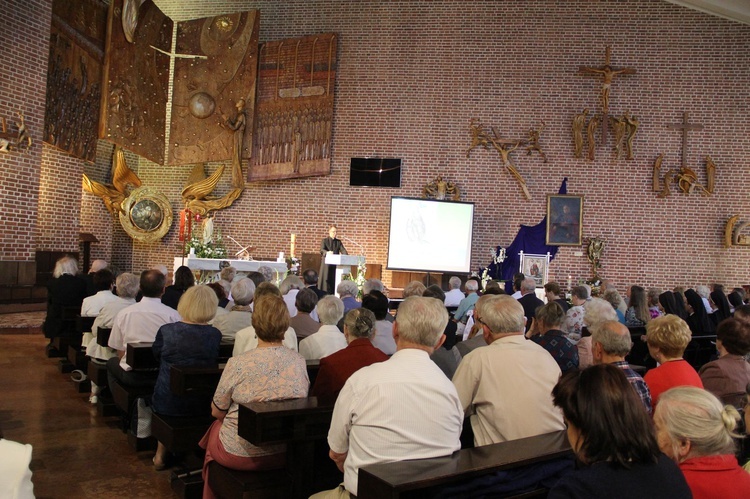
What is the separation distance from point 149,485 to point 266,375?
5.37ft

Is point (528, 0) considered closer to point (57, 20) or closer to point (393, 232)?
point (393, 232)

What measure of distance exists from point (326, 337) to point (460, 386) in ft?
5.23

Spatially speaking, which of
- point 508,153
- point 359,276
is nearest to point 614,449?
point 359,276

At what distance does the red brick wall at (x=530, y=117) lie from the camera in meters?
13.6

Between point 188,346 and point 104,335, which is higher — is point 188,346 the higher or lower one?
the higher one

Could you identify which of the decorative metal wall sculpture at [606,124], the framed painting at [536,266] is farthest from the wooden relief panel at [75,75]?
the decorative metal wall sculpture at [606,124]

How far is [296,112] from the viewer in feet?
47.4

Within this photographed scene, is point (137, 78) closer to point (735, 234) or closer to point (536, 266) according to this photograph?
point (536, 266)

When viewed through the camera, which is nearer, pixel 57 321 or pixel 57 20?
pixel 57 321

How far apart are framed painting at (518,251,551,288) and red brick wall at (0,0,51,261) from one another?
9413mm

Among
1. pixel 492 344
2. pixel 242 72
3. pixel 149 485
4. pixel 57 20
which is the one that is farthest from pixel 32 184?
Result: pixel 492 344

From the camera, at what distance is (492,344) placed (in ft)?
10.5

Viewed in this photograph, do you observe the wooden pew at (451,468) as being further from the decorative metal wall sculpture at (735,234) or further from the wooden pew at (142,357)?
the decorative metal wall sculpture at (735,234)

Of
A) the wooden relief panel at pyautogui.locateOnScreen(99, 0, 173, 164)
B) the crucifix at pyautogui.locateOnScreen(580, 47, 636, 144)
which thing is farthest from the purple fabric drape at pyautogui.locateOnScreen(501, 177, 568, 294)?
the wooden relief panel at pyautogui.locateOnScreen(99, 0, 173, 164)
